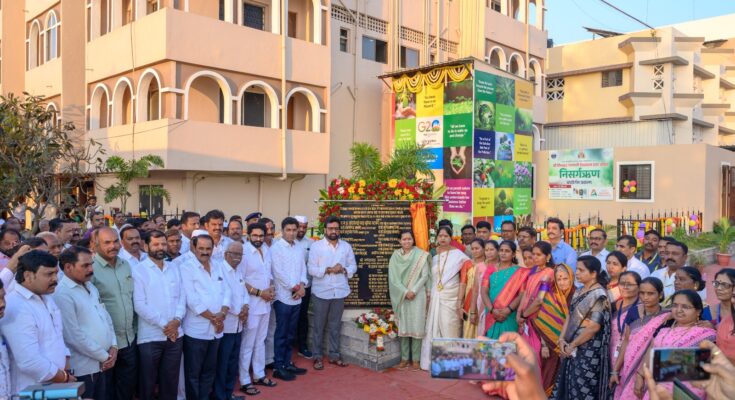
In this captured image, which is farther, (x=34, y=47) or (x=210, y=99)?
(x=34, y=47)

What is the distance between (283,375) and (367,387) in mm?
1002

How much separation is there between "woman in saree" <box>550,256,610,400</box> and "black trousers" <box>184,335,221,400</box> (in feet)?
10.7

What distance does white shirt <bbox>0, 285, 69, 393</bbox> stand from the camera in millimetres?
3311

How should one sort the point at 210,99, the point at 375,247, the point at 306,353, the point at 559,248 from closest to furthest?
1. the point at 559,248
2. the point at 306,353
3. the point at 375,247
4. the point at 210,99

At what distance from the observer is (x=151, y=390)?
4.65 meters

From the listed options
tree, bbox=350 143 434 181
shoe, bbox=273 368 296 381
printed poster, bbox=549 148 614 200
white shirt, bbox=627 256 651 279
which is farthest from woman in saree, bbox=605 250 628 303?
printed poster, bbox=549 148 614 200

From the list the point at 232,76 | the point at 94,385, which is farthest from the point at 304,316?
the point at 232,76

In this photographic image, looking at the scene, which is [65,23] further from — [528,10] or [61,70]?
[528,10]

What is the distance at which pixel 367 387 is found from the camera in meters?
5.88

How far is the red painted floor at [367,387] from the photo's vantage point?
5.65m

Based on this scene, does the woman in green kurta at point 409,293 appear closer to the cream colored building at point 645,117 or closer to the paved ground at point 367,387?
the paved ground at point 367,387

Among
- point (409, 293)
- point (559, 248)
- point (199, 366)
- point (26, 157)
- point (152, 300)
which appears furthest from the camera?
point (26, 157)

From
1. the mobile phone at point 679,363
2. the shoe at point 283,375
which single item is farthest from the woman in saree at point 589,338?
the shoe at point 283,375

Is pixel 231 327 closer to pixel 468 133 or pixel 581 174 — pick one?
pixel 468 133
